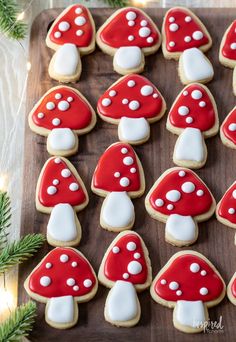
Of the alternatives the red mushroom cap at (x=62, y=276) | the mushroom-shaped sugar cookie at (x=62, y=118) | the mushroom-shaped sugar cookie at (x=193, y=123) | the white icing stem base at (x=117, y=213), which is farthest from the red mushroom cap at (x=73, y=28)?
the red mushroom cap at (x=62, y=276)

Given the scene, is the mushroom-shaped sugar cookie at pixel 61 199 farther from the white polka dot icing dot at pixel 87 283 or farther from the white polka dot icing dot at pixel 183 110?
the white polka dot icing dot at pixel 183 110

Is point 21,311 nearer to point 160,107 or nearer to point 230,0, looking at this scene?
point 160,107

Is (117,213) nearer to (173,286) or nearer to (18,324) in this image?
(173,286)

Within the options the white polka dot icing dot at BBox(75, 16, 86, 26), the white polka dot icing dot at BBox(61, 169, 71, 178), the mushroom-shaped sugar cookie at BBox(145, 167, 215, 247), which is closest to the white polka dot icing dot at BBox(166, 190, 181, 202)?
the mushroom-shaped sugar cookie at BBox(145, 167, 215, 247)

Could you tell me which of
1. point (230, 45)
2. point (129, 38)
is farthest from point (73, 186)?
point (230, 45)

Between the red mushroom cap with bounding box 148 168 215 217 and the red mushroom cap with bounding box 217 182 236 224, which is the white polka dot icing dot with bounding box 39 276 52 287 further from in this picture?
the red mushroom cap with bounding box 217 182 236 224

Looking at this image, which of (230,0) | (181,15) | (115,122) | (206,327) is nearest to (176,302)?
(206,327)
